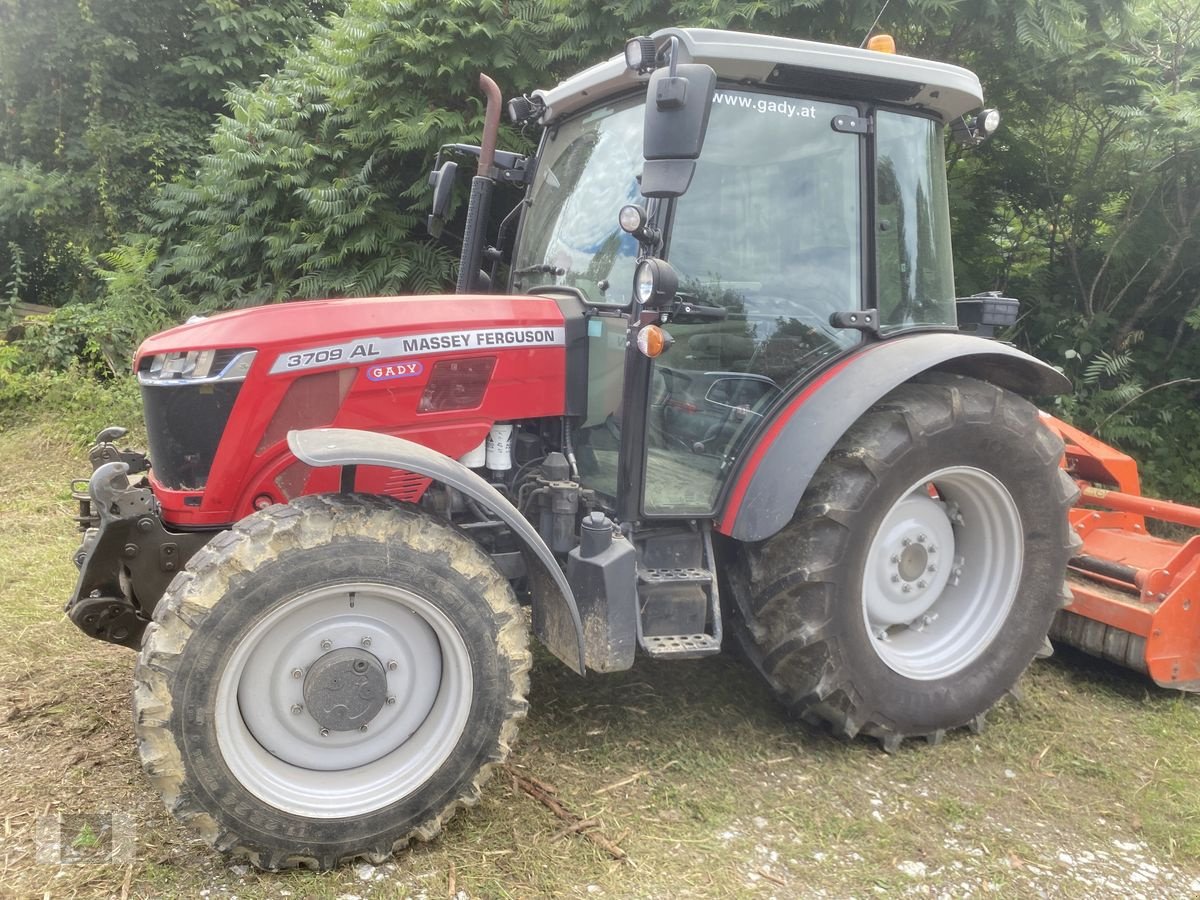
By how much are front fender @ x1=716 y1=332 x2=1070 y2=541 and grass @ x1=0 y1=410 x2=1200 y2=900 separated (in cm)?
82

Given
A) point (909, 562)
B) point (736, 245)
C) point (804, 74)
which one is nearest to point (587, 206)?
point (736, 245)

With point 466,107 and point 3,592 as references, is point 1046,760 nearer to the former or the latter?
point 3,592

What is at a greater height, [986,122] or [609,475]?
[986,122]

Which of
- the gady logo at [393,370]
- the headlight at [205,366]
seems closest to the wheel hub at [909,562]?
the gady logo at [393,370]

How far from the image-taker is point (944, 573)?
3363 mm

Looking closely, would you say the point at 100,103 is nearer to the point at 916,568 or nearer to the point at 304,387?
the point at 304,387

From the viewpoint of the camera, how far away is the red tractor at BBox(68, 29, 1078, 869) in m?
2.36

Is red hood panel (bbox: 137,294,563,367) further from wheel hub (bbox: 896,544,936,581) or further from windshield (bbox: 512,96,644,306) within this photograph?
wheel hub (bbox: 896,544,936,581)

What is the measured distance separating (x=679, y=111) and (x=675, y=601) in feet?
4.91

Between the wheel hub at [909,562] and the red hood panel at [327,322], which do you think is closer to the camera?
the red hood panel at [327,322]

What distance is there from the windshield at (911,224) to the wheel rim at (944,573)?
2.10 ft

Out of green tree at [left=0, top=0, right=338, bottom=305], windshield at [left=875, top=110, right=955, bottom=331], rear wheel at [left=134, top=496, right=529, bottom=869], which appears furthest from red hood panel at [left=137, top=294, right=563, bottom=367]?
green tree at [left=0, top=0, right=338, bottom=305]

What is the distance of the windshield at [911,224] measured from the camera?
3174 mm

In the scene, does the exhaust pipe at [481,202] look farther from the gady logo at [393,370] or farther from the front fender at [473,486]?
the front fender at [473,486]
